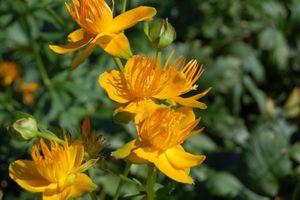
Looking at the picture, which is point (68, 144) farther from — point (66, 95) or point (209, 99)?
point (209, 99)

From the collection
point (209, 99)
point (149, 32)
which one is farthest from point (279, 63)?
point (149, 32)

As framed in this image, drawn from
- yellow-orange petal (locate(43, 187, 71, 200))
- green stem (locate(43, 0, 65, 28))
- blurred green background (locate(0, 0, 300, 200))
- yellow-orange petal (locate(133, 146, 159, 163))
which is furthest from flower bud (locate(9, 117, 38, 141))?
green stem (locate(43, 0, 65, 28))

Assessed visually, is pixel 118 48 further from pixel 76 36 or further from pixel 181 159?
pixel 181 159

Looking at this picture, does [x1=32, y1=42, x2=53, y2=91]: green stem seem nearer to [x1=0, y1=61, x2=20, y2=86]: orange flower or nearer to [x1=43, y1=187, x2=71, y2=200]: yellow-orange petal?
[x1=0, y1=61, x2=20, y2=86]: orange flower

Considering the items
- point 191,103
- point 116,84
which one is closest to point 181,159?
point 191,103

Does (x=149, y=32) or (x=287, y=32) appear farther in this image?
(x=287, y=32)

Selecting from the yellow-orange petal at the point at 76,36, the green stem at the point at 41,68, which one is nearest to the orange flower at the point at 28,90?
the green stem at the point at 41,68
